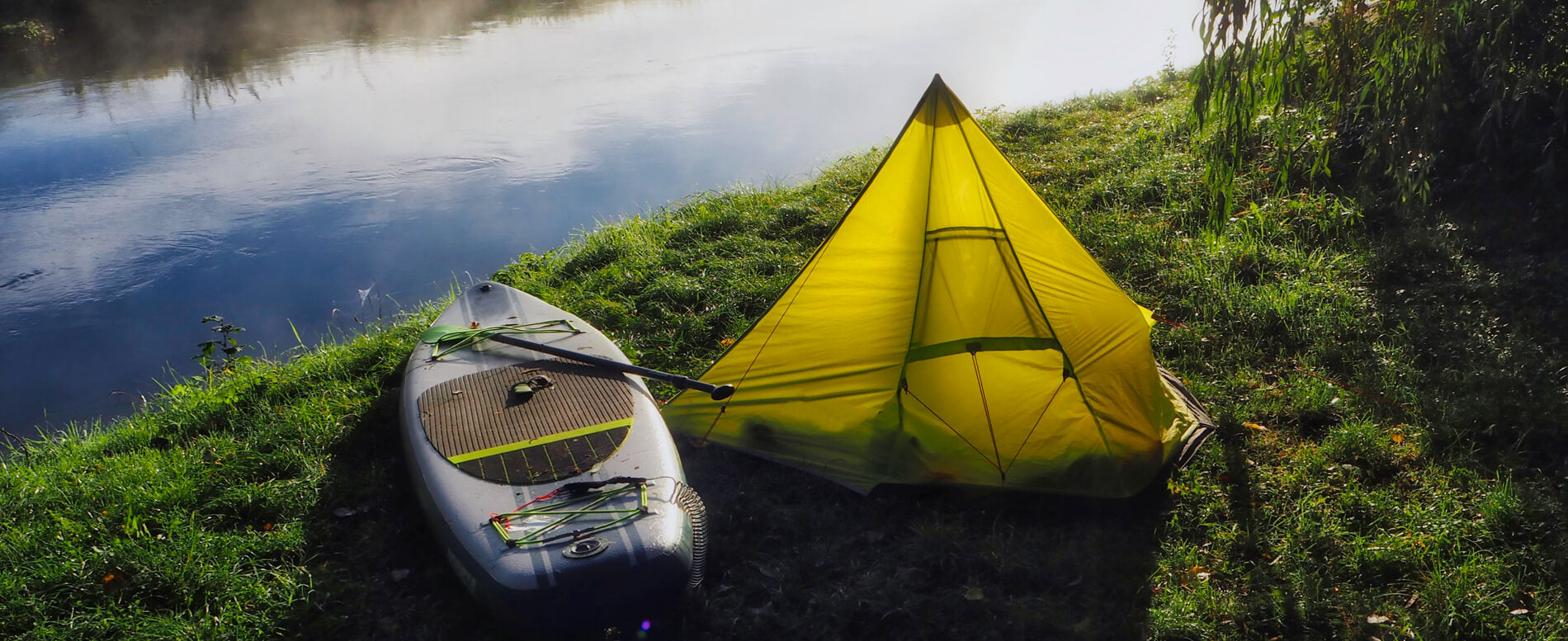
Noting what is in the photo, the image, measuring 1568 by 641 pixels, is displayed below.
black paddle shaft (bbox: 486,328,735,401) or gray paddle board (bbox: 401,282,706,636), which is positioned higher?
black paddle shaft (bbox: 486,328,735,401)

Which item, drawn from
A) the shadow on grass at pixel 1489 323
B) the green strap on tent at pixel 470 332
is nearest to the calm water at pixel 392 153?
the green strap on tent at pixel 470 332

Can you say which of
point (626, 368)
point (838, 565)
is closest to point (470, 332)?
point (626, 368)

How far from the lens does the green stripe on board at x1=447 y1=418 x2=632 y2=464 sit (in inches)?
145

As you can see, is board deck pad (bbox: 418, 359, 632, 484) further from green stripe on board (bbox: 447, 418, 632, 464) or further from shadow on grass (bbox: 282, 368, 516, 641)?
shadow on grass (bbox: 282, 368, 516, 641)

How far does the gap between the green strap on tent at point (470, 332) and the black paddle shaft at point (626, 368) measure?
0.08m

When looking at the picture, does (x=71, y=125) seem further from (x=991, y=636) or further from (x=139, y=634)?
(x=991, y=636)

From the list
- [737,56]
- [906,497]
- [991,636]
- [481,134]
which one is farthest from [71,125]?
[991,636]

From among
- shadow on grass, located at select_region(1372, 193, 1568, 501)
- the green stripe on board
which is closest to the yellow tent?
the green stripe on board

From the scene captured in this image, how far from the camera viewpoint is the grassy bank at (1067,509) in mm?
3311

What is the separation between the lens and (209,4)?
15.6 meters

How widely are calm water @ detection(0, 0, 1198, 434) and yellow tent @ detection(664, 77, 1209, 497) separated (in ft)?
14.3

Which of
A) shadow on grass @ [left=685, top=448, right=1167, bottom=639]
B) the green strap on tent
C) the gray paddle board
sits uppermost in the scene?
the green strap on tent

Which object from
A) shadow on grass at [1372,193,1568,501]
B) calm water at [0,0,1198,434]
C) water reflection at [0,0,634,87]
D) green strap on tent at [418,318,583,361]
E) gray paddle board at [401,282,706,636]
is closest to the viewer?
gray paddle board at [401,282,706,636]

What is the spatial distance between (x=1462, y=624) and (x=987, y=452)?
169 centimetres
